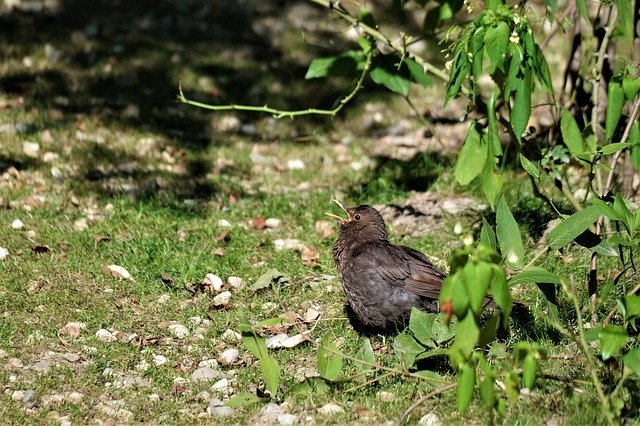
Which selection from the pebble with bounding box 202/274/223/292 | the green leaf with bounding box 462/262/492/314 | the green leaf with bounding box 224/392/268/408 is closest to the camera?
the green leaf with bounding box 462/262/492/314

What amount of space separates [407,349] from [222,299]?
1.83 metres

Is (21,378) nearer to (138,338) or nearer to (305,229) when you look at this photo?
(138,338)

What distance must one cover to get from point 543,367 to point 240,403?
1.71 m

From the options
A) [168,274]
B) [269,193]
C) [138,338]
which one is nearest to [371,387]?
[138,338]

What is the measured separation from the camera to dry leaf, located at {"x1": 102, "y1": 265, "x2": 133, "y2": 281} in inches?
286

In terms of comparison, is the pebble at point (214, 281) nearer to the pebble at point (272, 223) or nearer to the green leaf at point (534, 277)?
the pebble at point (272, 223)

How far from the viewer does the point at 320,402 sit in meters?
5.50

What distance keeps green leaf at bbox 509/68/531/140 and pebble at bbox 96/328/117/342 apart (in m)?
2.79

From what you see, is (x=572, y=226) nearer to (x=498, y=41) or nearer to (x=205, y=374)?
(x=498, y=41)

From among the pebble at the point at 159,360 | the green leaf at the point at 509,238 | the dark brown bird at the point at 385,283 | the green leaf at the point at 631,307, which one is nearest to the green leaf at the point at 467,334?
the green leaf at the point at 631,307

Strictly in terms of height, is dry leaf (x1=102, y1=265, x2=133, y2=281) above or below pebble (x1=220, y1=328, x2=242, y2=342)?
below

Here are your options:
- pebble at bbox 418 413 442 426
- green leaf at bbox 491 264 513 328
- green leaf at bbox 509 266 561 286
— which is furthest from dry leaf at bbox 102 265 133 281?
green leaf at bbox 491 264 513 328

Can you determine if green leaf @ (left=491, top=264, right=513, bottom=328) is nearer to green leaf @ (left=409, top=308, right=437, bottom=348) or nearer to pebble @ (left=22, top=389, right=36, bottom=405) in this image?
green leaf @ (left=409, top=308, right=437, bottom=348)

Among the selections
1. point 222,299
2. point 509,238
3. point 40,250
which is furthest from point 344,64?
point 509,238
